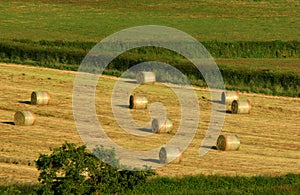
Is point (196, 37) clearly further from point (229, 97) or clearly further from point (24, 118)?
point (24, 118)

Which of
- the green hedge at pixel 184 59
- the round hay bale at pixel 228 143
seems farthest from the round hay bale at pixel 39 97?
the round hay bale at pixel 228 143

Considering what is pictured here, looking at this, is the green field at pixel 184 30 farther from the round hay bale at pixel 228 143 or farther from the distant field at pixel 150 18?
the round hay bale at pixel 228 143

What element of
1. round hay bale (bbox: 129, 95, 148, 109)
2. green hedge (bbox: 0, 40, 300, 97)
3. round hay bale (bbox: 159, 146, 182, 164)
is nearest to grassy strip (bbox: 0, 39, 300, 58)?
green hedge (bbox: 0, 40, 300, 97)

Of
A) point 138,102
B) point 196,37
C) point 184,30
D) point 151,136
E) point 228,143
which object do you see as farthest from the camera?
point 184,30

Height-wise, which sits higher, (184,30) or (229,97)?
(184,30)

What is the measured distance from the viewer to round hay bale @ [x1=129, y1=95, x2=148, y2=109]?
2018 inches

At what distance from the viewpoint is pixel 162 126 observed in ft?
149

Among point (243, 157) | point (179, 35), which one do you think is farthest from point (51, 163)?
point (179, 35)

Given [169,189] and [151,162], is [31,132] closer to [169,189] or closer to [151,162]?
[151,162]

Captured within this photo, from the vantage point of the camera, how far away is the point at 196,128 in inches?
1863

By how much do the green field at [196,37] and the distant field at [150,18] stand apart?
8cm

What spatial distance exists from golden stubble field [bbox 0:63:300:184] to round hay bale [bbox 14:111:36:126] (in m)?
0.22

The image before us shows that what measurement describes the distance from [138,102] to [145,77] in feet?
27.9

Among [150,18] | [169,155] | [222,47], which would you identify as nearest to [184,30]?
[150,18]
